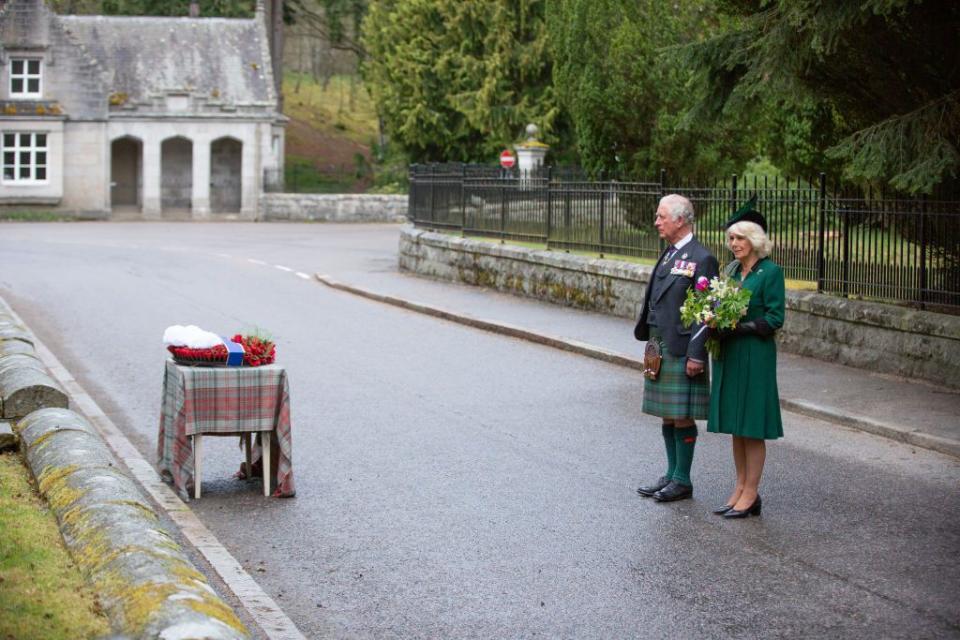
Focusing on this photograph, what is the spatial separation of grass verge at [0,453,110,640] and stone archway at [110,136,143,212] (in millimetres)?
49510

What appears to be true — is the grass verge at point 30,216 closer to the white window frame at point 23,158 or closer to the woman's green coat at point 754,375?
the white window frame at point 23,158

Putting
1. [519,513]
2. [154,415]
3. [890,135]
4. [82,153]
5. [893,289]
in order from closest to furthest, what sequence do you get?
[519,513] < [154,415] < [890,135] < [893,289] < [82,153]

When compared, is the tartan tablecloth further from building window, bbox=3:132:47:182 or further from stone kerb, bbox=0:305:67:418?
building window, bbox=3:132:47:182

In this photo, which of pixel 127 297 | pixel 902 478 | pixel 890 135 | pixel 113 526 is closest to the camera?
pixel 113 526

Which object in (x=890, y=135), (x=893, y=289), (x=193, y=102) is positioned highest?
(x=193, y=102)

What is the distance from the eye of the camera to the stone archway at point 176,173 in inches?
2175

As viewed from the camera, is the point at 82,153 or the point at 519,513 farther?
the point at 82,153

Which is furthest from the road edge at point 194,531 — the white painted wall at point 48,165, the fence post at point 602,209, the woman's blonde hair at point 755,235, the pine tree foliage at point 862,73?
the white painted wall at point 48,165

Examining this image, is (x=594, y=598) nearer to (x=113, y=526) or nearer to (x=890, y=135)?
(x=113, y=526)

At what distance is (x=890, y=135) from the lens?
12.9 meters

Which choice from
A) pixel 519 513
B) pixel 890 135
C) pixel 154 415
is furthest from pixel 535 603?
pixel 890 135

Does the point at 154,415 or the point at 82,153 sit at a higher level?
the point at 82,153

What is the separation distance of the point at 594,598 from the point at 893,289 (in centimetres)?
858

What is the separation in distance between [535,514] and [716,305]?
1657mm
